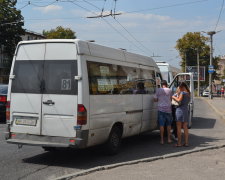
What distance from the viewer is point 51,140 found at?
277 inches

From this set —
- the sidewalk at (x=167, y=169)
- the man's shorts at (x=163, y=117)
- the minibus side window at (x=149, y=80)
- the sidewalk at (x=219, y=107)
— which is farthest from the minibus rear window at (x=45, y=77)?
the sidewalk at (x=219, y=107)

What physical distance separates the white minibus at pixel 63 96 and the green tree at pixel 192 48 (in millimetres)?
58958

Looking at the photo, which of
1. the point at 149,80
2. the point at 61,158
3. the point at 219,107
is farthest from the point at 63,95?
the point at 219,107

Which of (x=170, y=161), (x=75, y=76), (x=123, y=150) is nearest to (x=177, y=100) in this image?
(x=123, y=150)

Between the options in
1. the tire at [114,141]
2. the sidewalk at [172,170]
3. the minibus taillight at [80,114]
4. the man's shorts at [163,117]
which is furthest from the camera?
the man's shorts at [163,117]

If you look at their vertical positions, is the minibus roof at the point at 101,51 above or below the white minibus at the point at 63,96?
above

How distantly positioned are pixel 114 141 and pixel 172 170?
6.78ft

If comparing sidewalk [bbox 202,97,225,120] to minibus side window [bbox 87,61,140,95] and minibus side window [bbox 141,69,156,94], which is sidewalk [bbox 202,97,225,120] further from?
minibus side window [bbox 87,61,140,95]

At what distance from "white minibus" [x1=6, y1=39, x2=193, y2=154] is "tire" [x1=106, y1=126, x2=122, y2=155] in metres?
0.02

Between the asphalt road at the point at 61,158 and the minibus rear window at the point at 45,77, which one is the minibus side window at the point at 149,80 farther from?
the minibus rear window at the point at 45,77

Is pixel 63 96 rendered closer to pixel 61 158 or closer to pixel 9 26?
pixel 61 158

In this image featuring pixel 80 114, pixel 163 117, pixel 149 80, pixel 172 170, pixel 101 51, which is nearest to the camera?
pixel 172 170

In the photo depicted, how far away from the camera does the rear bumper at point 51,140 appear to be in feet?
22.5

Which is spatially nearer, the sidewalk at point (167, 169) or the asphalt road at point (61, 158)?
the sidewalk at point (167, 169)
